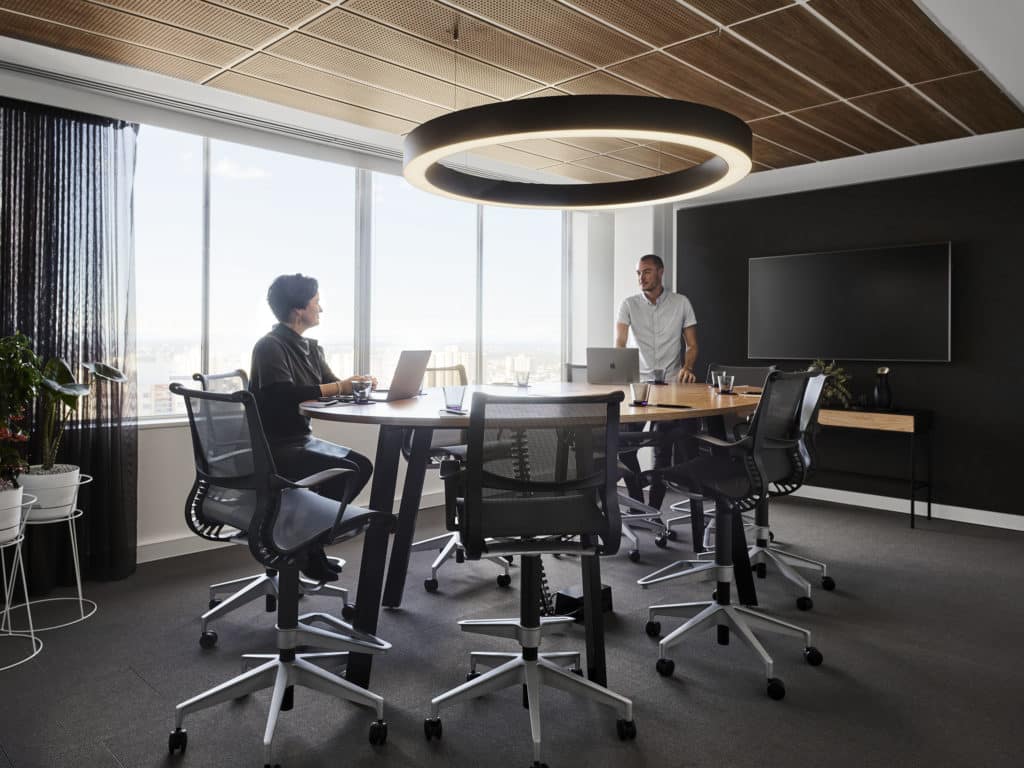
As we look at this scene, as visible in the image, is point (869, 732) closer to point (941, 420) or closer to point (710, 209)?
point (941, 420)

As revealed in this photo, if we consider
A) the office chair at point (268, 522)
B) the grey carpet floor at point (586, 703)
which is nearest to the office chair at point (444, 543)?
the grey carpet floor at point (586, 703)

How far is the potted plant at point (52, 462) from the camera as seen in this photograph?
10.4ft

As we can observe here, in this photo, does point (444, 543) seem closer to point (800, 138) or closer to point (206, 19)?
point (206, 19)

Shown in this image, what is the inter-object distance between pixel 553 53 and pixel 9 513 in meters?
3.13

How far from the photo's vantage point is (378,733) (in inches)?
87.7

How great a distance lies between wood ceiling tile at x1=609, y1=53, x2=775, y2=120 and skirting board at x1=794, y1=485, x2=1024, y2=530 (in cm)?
318

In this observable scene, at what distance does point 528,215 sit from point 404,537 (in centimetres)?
413

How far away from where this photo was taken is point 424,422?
245 cm

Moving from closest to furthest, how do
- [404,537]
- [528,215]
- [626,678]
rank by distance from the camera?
1. [626,678]
2. [404,537]
3. [528,215]

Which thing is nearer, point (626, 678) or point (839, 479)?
point (626, 678)

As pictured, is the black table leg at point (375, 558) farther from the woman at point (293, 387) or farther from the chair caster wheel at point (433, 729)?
the chair caster wheel at point (433, 729)

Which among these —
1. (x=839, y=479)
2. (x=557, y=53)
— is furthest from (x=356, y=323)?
(x=839, y=479)

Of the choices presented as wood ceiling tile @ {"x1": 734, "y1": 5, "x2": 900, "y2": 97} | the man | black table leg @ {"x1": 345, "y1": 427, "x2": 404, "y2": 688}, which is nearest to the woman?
black table leg @ {"x1": 345, "y1": 427, "x2": 404, "y2": 688}

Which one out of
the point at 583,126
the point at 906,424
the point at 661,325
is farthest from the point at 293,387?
the point at 906,424
